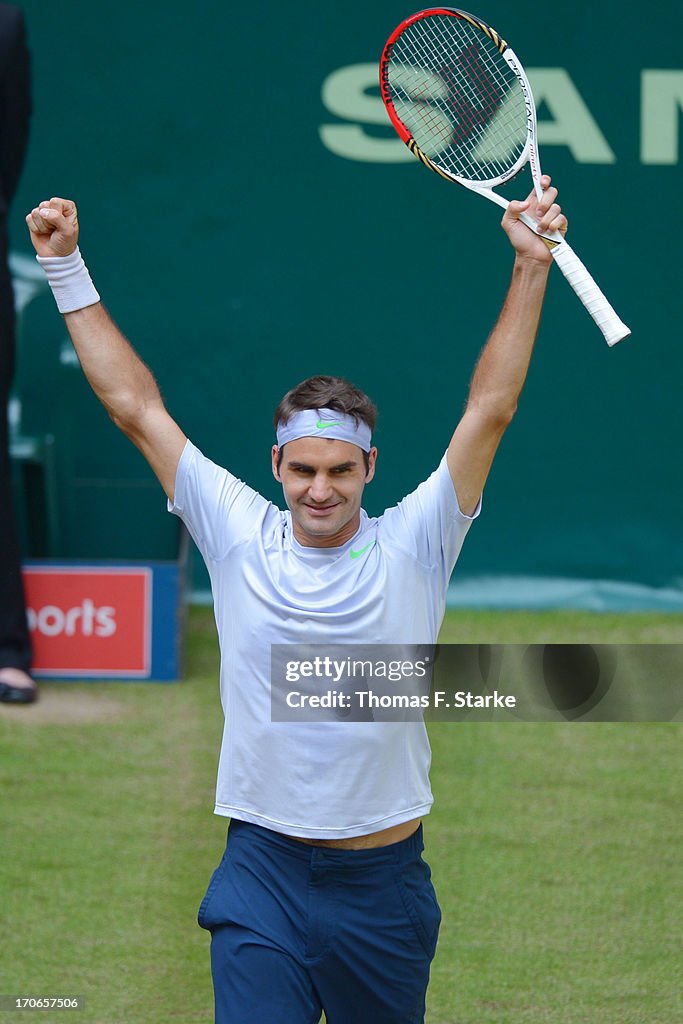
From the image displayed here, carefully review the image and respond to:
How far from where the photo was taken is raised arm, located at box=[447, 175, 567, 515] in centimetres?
301

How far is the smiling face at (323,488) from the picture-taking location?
2988 mm

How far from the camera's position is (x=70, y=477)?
24.3ft

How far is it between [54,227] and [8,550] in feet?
10.1

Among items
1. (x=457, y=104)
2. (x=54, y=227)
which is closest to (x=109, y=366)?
(x=54, y=227)

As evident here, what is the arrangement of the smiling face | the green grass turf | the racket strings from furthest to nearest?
the green grass turf, the racket strings, the smiling face

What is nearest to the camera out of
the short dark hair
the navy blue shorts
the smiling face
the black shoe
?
the navy blue shorts

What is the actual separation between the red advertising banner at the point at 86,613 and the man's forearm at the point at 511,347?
3472 millimetres

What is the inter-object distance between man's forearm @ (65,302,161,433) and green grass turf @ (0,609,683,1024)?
177cm

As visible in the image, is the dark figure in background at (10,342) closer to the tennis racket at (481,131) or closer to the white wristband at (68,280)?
the tennis racket at (481,131)

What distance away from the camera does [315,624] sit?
9.66ft

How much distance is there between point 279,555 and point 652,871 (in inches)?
93.0

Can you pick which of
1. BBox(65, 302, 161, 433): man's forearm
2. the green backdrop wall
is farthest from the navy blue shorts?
the green backdrop wall

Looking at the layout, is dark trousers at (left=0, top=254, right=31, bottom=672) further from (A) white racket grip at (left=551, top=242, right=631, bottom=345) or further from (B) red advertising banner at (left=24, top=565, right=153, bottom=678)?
(A) white racket grip at (left=551, top=242, right=631, bottom=345)

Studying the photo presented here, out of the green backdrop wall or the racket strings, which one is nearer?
the racket strings
